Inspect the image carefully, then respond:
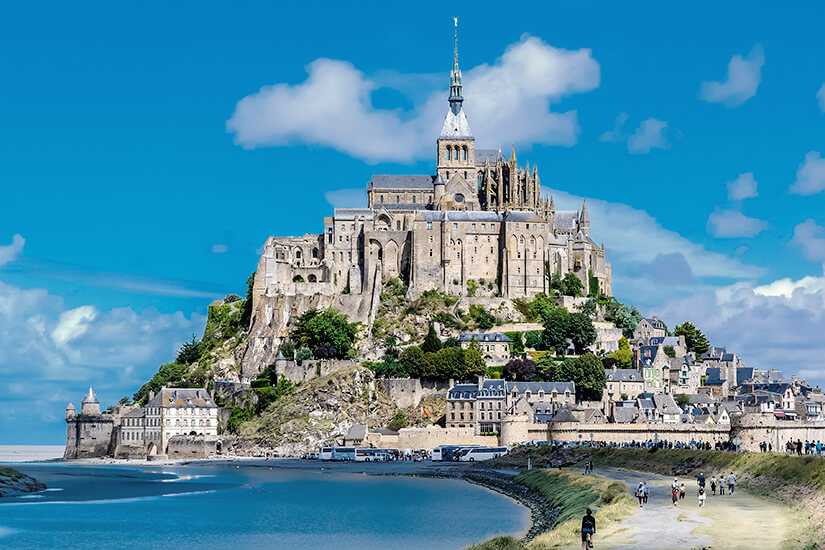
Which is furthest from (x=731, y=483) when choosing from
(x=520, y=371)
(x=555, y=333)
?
(x=555, y=333)

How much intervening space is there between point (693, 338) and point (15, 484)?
71233 mm

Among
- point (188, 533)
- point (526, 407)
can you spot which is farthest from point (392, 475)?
point (188, 533)

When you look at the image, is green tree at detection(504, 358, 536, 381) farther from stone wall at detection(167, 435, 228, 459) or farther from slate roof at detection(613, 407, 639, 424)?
stone wall at detection(167, 435, 228, 459)

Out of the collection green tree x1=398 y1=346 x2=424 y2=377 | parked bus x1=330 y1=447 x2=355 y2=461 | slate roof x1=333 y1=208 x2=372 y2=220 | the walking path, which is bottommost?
parked bus x1=330 y1=447 x2=355 y2=461

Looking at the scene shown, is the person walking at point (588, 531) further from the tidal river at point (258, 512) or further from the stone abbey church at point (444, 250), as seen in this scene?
the stone abbey church at point (444, 250)

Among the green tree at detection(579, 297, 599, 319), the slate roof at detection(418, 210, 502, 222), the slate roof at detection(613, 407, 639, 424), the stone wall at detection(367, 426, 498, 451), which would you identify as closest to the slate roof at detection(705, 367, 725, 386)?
the green tree at detection(579, 297, 599, 319)

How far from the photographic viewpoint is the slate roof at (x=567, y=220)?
123188 mm

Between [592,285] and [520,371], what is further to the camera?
[592,285]

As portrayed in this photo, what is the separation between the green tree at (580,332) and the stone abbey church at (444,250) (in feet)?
23.0

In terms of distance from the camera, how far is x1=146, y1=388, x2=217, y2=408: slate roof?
332 ft

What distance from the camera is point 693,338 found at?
11894 centimetres

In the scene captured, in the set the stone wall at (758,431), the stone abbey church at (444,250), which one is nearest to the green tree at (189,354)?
the stone abbey church at (444,250)

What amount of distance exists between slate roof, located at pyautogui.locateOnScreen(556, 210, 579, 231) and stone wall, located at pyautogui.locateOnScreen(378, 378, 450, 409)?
3098cm

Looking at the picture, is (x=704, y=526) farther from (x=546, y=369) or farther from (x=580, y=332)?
(x=580, y=332)
